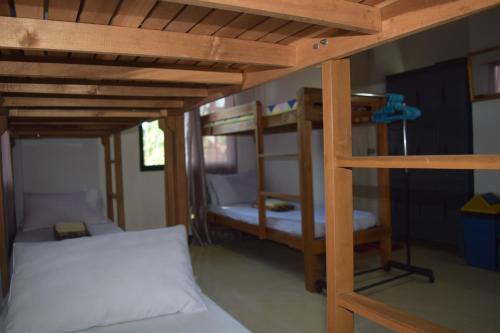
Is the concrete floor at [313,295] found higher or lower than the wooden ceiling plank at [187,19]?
lower

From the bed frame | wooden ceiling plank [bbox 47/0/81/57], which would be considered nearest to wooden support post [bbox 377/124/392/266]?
the bed frame

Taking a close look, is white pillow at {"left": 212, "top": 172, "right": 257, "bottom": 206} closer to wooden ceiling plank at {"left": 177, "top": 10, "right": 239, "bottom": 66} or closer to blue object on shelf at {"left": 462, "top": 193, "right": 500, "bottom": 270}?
blue object on shelf at {"left": 462, "top": 193, "right": 500, "bottom": 270}

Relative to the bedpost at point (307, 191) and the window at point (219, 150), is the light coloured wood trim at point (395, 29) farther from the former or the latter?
the window at point (219, 150)

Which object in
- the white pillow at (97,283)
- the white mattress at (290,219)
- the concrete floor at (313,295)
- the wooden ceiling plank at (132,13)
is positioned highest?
the wooden ceiling plank at (132,13)

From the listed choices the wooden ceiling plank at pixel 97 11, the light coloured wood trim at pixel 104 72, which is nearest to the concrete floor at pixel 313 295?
the light coloured wood trim at pixel 104 72

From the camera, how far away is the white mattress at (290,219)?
3355 millimetres

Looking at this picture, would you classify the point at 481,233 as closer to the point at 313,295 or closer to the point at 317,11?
the point at 313,295

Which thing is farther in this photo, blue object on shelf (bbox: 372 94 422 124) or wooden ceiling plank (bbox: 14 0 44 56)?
blue object on shelf (bbox: 372 94 422 124)

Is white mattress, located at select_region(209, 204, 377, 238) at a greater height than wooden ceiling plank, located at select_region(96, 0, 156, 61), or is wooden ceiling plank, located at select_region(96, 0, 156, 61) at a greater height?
wooden ceiling plank, located at select_region(96, 0, 156, 61)

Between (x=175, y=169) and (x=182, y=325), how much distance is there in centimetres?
142

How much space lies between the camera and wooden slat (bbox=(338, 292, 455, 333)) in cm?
105

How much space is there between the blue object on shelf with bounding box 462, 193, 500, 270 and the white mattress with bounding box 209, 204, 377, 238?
0.91 metres

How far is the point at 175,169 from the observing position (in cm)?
284

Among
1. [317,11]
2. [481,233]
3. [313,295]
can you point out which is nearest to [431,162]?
[317,11]
